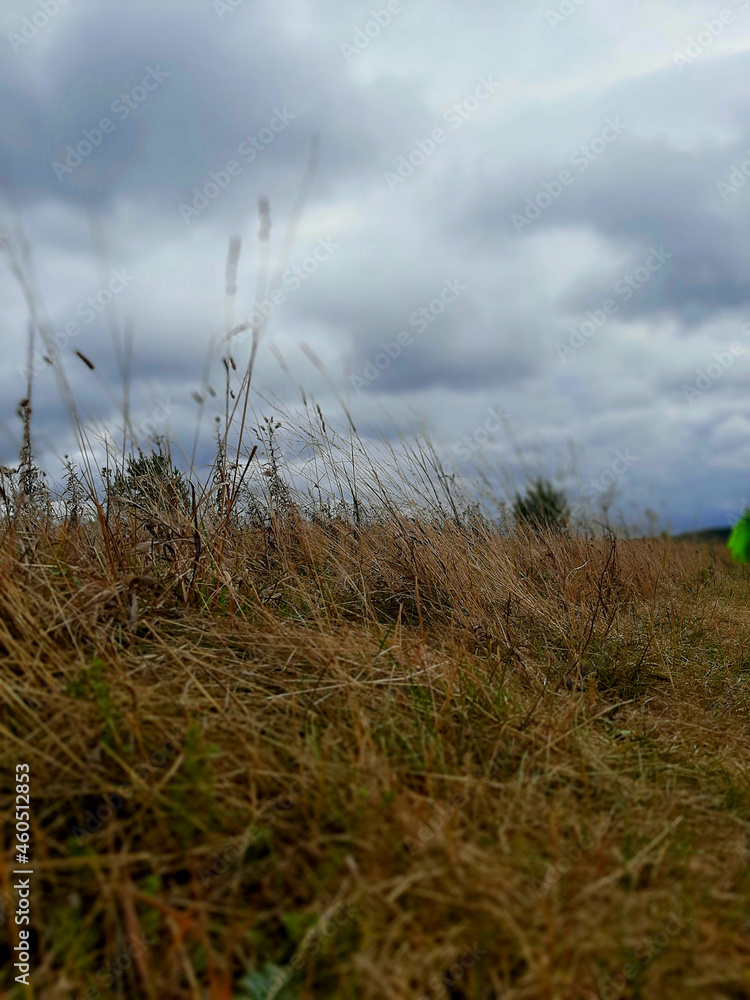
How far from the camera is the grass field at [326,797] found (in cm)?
135

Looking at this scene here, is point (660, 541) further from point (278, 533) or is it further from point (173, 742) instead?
point (173, 742)

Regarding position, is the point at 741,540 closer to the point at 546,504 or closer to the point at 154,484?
the point at 154,484

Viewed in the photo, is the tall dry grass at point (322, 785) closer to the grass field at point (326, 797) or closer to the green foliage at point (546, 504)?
the grass field at point (326, 797)

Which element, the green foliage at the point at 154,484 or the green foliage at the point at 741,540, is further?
the green foliage at the point at 154,484

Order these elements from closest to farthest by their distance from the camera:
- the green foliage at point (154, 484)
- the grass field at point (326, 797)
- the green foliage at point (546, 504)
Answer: the grass field at point (326, 797), the green foliage at point (154, 484), the green foliage at point (546, 504)

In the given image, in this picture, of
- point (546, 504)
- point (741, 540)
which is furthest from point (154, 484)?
point (546, 504)

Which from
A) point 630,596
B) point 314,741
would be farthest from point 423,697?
point 630,596

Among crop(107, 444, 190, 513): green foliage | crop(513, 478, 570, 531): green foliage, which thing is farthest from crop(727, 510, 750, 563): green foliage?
crop(513, 478, 570, 531): green foliage

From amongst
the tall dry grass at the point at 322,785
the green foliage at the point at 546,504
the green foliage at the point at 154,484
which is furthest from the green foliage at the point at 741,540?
the green foliage at the point at 546,504

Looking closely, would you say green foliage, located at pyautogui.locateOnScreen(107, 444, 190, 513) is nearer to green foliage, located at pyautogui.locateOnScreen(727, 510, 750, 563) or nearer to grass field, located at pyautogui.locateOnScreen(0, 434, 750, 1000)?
grass field, located at pyautogui.locateOnScreen(0, 434, 750, 1000)

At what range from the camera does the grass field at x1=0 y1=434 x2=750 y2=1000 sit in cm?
135

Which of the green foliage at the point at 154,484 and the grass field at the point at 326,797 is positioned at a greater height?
the green foliage at the point at 154,484

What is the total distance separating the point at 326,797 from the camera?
1629mm

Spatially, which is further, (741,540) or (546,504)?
(546,504)
